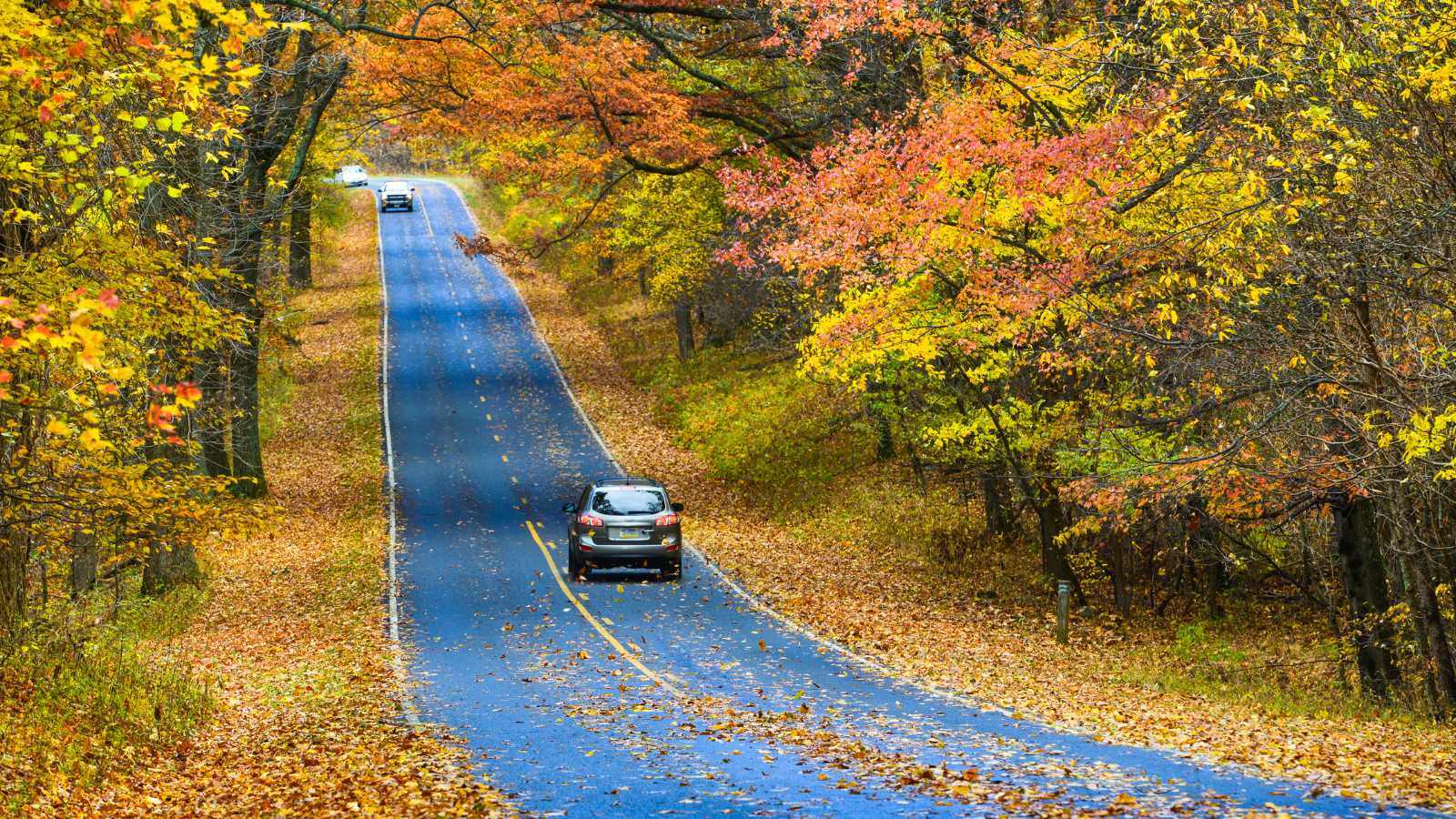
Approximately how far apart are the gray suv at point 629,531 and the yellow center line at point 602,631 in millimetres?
855

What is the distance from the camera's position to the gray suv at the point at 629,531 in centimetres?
2384

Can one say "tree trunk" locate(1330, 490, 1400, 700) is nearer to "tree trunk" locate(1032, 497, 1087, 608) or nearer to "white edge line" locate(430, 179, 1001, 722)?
"tree trunk" locate(1032, 497, 1087, 608)

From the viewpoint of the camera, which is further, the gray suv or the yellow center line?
the gray suv

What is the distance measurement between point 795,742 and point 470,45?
1955cm

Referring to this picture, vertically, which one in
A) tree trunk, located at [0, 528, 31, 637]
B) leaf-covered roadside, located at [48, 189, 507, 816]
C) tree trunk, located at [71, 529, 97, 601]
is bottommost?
leaf-covered roadside, located at [48, 189, 507, 816]

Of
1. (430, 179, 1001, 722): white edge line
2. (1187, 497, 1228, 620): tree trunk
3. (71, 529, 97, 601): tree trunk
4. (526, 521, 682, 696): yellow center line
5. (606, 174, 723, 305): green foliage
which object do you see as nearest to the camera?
(430, 179, 1001, 722): white edge line

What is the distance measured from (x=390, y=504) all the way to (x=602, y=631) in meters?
14.6

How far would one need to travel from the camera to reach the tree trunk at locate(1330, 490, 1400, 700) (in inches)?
701

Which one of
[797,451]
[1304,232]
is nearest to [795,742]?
[1304,232]

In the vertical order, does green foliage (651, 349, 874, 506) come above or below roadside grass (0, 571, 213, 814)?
above

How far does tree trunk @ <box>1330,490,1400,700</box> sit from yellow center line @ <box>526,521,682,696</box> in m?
8.71

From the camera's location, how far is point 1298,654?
21.2 meters

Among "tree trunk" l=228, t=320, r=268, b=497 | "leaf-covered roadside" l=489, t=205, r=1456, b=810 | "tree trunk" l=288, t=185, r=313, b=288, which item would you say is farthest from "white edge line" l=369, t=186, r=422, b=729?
"leaf-covered roadside" l=489, t=205, r=1456, b=810

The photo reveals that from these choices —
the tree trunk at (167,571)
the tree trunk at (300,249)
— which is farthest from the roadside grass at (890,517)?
the tree trunk at (167,571)
